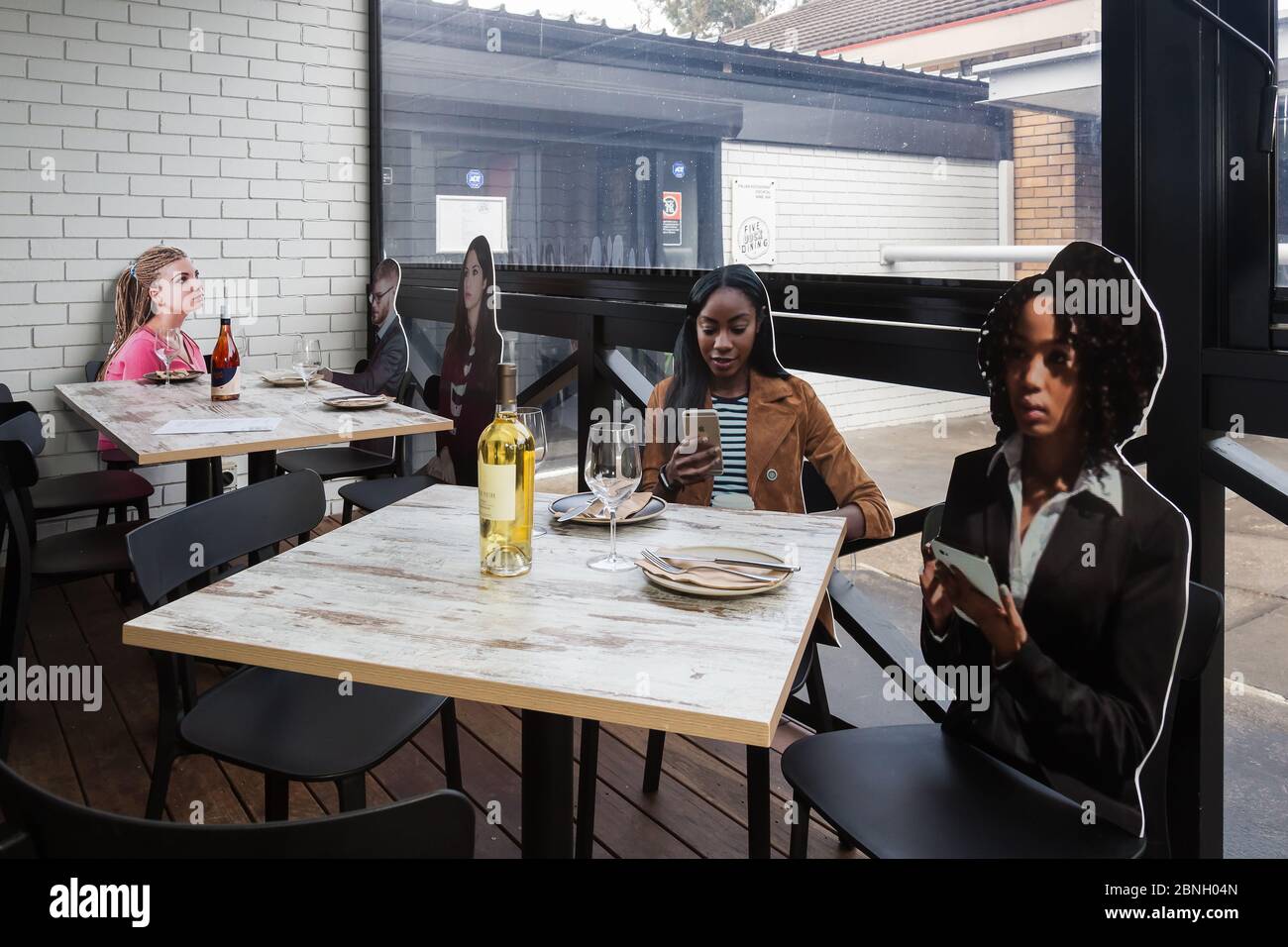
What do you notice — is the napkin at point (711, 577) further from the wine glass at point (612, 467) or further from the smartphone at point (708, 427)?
the smartphone at point (708, 427)

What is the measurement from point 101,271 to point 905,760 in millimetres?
4466

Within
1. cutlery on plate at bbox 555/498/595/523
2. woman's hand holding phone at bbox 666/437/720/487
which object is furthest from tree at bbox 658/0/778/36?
cutlery on plate at bbox 555/498/595/523

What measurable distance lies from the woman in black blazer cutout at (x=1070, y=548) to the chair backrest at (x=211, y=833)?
104 centimetres

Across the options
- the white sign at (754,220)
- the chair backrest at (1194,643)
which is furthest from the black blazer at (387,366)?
the chair backrest at (1194,643)

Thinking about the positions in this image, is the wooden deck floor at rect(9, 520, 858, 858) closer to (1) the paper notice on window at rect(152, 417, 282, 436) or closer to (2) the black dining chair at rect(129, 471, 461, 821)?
(2) the black dining chair at rect(129, 471, 461, 821)

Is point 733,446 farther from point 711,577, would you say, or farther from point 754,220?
point 711,577

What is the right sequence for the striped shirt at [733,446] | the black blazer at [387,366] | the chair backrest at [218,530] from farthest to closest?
1. the black blazer at [387,366]
2. the striped shirt at [733,446]
3. the chair backrest at [218,530]

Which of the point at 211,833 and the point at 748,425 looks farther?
the point at 748,425

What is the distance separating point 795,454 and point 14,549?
6.82 feet

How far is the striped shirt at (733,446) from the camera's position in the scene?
2.55 metres

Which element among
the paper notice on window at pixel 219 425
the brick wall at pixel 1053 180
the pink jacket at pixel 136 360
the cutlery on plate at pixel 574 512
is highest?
the brick wall at pixel 1053 180

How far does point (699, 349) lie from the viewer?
2.61 metres

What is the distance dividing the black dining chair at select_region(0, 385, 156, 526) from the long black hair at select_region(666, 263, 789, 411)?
87.3 inches

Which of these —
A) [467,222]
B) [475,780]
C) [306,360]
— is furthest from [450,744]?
[467,222]
